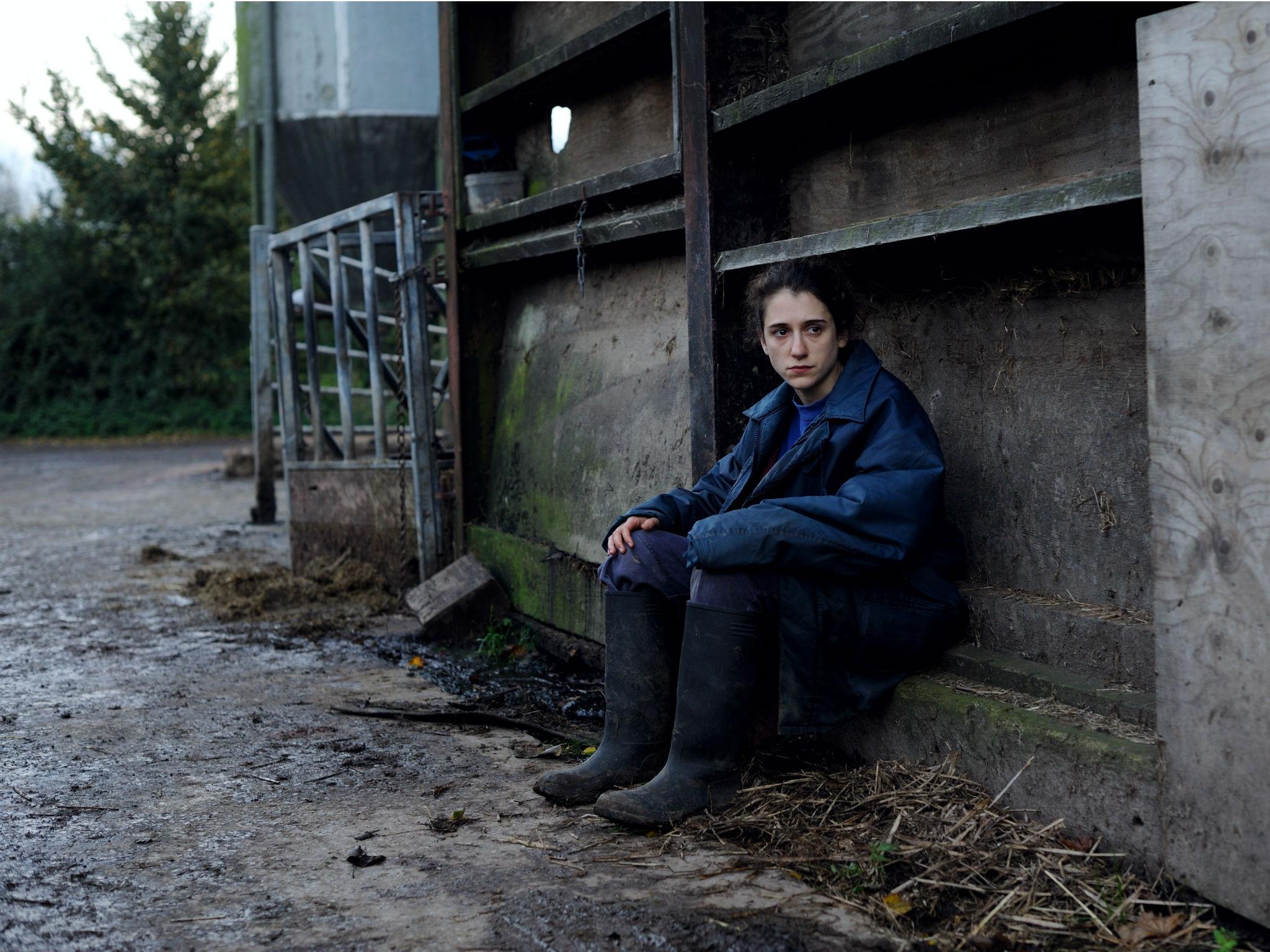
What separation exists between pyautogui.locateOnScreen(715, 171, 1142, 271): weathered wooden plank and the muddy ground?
1.52m

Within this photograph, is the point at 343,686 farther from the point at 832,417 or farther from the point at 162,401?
the point at 162,401

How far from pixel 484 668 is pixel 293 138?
9177 mm

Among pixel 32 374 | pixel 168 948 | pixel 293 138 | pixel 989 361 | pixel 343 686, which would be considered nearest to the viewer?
pixel 168 948

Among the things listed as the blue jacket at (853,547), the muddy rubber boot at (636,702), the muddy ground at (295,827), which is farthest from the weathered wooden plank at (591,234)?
the muddy ground at (295,827)

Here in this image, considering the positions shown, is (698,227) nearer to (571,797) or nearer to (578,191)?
(578,191)

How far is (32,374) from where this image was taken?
74.2 feet

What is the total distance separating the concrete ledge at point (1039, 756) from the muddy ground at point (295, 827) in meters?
0.52

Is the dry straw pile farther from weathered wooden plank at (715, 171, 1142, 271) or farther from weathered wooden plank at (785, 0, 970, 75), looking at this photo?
weathered wooden plank at (785, 0, 970, 75)

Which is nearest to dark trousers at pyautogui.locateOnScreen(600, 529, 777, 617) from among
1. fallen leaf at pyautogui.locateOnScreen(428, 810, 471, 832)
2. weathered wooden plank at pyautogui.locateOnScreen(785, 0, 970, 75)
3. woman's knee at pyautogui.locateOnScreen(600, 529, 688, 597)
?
woman's knee at pyautogui.locateOnScreen(600, 529, 688, 597)

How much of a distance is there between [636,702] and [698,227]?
5.15 feet

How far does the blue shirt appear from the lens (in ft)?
10.3

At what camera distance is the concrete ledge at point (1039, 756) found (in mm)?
2361

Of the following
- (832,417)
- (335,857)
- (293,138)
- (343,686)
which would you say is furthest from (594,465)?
(293,138)

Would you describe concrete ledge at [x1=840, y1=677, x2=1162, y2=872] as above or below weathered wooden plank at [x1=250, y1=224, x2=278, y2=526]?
below
